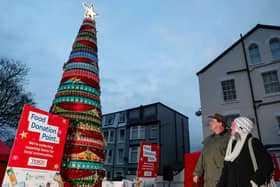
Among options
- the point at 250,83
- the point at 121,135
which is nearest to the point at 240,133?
the point at 250,83

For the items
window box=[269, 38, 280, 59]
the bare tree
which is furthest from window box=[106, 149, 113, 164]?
window box=[269, 38, 280, 59]

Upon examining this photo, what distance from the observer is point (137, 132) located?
25.2 m

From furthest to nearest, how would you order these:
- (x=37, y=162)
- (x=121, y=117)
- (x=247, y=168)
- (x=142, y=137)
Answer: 1. (x=121, y=117)
2. (x=142, y=137)
3. (x=37, y=162)
4. (x=247, y=168)

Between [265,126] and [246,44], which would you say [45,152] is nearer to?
[265,126]

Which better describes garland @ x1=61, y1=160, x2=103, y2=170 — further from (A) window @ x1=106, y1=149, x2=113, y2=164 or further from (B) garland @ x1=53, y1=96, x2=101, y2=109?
(A) window @ x1=106, y1=149, x2=113, y2=164

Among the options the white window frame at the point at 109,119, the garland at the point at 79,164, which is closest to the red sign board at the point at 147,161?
the garland at the point at 79,164

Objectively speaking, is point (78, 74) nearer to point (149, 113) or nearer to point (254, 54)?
point (254, 54)

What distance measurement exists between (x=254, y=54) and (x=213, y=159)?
43.1 feet

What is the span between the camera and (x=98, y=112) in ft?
18.4

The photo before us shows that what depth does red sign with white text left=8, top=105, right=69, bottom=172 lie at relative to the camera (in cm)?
356

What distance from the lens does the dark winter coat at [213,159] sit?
3.51 meters

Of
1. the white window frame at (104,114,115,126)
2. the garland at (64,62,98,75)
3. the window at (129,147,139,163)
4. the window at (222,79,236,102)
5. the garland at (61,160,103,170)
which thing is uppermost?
the white window frame at (104,114,115,126)

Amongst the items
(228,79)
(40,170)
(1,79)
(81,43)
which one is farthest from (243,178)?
(1,79)

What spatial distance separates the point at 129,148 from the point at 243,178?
23.0 metres
